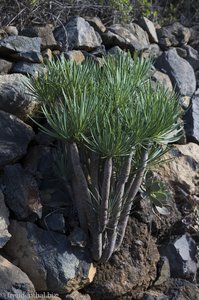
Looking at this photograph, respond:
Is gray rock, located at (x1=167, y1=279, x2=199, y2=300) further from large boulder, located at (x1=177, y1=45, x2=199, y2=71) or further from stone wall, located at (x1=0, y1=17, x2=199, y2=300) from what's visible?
large boulder, located at (x1=177, y1=45, x2=199, y2=71)

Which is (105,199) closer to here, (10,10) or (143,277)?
(143,277)

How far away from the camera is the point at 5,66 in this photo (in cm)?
423

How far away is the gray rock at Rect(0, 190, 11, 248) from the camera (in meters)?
3.55

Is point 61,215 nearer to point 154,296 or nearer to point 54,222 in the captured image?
point 54,222

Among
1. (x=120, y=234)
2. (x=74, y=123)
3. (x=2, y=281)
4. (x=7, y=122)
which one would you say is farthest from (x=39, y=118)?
(x=2, y=281)

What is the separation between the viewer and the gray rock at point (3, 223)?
3551 mm

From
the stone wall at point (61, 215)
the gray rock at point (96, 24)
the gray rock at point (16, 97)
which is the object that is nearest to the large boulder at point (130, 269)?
the stone wall at point (61, 215)

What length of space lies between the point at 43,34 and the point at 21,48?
1.01ft

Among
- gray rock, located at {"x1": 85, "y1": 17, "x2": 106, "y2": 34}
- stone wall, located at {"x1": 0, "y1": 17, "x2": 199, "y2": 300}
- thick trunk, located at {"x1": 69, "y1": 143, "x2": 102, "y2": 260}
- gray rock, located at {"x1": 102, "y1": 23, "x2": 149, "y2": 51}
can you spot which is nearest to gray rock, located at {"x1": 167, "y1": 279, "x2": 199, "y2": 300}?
stone wall, located at {"x1": 0, "y1": 17, "x2": 199, "y2": 300}

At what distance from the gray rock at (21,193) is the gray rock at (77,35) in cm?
131

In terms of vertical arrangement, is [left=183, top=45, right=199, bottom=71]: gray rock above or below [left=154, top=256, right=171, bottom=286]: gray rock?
above

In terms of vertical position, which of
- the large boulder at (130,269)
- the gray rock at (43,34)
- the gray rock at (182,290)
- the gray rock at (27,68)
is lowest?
the gray rock at (182,290)

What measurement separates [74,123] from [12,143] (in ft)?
1.95

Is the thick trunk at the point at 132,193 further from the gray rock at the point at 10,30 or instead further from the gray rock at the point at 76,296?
the gray rock at the point at 10,30
